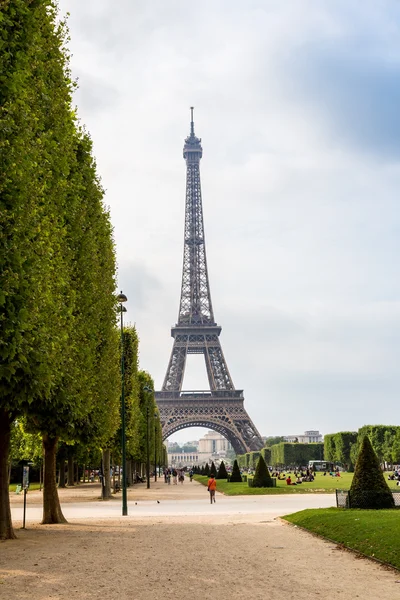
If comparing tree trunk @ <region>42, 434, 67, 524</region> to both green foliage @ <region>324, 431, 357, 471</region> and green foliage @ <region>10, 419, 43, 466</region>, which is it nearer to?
green foliage @ <region>10, 419, 43, 466</region>

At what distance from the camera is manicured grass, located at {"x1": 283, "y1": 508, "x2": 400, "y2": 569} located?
17109 mm

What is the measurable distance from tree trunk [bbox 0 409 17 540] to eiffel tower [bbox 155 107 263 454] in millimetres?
103508

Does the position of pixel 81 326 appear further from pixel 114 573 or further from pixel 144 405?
pixel 144 405

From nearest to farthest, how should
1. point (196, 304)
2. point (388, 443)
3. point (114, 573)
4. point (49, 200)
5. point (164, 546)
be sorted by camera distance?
point (114, 573), point (164, 546), point (49, 200), point (388, 443), point (196, 304)

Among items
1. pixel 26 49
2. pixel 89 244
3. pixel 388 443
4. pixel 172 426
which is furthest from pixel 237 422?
pixel 26 49

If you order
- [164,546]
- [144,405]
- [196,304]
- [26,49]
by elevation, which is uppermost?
[196,304]

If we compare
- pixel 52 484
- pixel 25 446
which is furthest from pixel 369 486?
pixel 25 446

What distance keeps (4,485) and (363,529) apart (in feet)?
32.8

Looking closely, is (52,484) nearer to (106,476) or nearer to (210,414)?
(106,476)

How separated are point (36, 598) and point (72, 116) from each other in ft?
59.3

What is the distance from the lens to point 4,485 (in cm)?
2211

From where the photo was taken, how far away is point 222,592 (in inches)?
514

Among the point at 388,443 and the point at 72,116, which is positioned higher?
the point at 72,116

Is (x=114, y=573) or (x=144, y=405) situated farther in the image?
(x=144, y=405)
